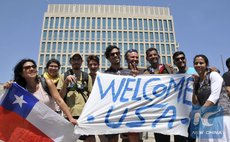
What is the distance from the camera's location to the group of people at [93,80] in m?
3.18

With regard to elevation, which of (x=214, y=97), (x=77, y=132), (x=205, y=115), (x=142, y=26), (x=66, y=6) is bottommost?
(x=77, y=132)

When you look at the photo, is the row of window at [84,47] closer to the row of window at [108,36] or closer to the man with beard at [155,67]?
the row of window at [108,36]

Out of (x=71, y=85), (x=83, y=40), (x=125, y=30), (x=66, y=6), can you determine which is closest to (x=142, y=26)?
(x=125, y=30)

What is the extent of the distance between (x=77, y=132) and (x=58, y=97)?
537mm

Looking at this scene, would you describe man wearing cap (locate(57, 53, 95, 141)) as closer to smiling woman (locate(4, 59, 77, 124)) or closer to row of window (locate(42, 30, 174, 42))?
smiling woman (locate(4, 59, 77, 124))

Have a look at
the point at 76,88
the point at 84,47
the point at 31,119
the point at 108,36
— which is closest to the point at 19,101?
the point at 31,119

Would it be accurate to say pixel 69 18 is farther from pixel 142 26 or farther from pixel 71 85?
pixel 71 85

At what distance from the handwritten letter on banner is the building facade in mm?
51533

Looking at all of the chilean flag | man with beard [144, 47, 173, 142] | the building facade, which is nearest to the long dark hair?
the chilean flag

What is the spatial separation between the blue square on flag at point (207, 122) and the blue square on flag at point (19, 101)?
2.28 meters

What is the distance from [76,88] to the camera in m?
3.54

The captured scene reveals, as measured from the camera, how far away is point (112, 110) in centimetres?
337

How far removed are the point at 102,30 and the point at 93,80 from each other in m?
56.4

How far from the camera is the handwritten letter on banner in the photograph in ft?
10.7
